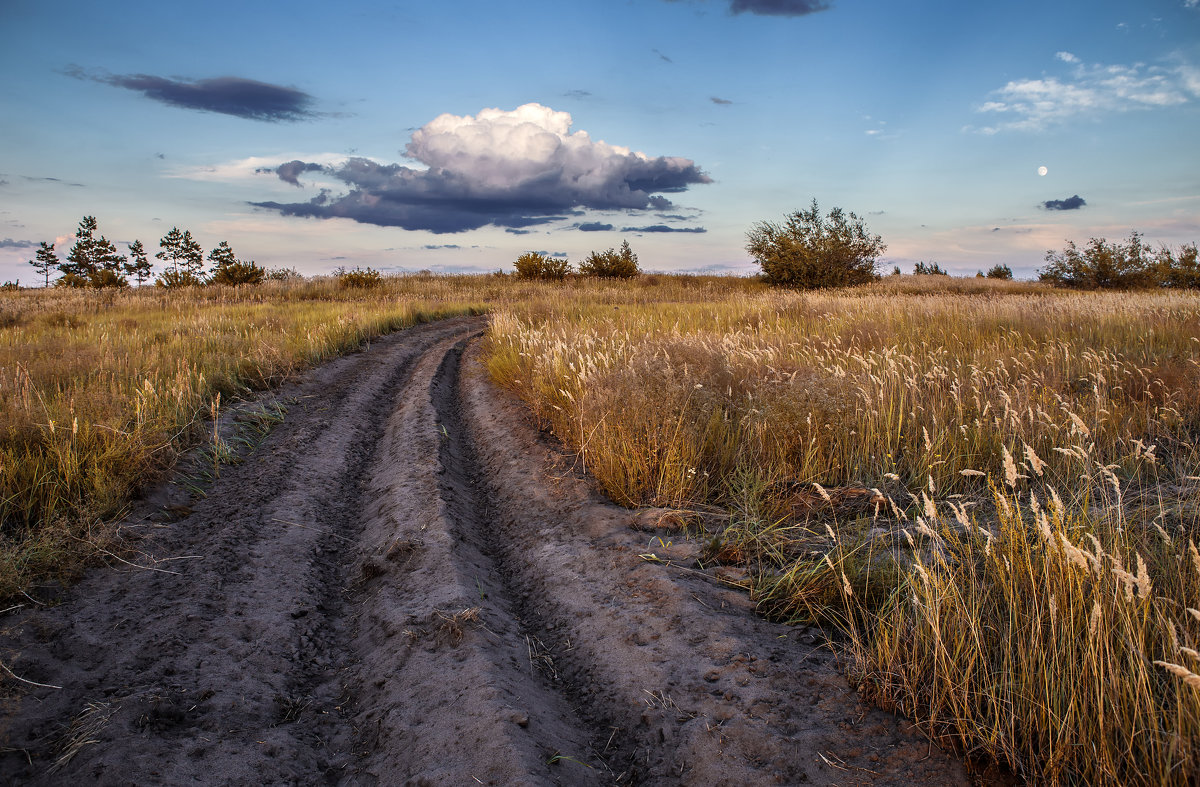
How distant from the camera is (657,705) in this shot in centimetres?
265

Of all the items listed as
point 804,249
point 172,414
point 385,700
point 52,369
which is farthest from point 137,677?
point 804,249

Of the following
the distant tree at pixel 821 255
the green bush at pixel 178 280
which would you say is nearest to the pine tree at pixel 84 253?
the green bush at pixel 178 280

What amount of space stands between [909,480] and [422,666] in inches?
146

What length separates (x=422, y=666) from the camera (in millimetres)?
2971

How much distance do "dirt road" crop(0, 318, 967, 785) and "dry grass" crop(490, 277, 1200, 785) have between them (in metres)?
0.33

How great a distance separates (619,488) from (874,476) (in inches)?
78.7

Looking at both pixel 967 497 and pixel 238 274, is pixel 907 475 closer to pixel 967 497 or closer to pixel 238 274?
pixel 967 497

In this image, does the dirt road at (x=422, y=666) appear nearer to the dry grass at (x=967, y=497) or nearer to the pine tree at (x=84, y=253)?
the dry grass at (x=967, y=497)

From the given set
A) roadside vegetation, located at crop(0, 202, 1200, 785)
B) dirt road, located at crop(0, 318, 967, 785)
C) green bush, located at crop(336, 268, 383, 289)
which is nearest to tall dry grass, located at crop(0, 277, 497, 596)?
roadside vegetation, located at crop(0, 202, 1200, 785)

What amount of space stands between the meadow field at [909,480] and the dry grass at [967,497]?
22 millimetres

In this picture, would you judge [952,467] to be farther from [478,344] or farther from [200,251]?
[200,251]

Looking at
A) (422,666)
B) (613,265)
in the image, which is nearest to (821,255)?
(613,265)

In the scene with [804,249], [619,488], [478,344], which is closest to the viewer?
[619,488]

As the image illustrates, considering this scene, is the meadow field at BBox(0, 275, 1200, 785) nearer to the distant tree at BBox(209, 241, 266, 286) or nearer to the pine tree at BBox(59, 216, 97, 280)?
the distant tree at BBox(209, 241, 266, 286)
